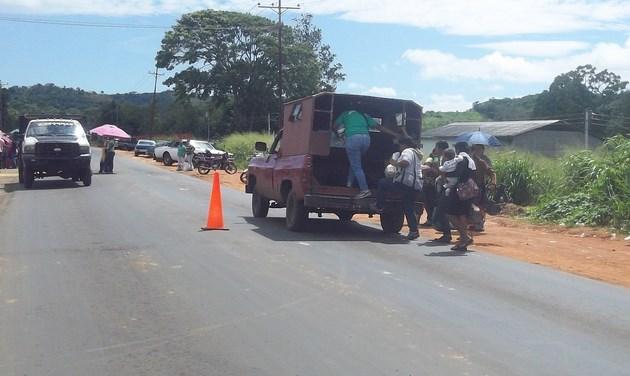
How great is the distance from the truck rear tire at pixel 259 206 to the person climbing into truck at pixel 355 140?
3.01 meters

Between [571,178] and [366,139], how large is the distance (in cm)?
835

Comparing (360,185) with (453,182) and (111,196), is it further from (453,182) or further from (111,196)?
(111,196)

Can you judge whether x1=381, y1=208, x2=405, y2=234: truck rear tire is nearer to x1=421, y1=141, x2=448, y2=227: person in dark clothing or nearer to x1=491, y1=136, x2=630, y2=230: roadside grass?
x1=421, y1=141, x2=448, y2=227: person in dark clothing

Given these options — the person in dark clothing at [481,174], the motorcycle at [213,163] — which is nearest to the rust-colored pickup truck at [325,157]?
the person in dark clothing at [481,174]

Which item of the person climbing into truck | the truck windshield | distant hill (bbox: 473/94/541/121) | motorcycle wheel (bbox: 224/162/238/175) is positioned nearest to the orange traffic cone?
the person climbing into truck

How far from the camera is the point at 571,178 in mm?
20125

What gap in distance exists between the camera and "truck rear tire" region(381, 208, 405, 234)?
14259 millimetres

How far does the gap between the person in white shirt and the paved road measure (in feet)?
2.02

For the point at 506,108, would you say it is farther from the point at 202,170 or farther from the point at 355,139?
the point at 355,139

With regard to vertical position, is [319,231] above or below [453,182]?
below

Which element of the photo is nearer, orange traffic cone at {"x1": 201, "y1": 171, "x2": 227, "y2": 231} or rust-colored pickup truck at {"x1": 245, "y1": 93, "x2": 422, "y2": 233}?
rust-colored pickup truck at {"x1": 245, "y1": 93, "x2": 422, "y2": 233}

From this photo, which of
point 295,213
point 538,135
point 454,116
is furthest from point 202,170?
point 454,116

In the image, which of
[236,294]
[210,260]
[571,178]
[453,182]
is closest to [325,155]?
[453,182]

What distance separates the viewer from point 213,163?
38625 millimetres
